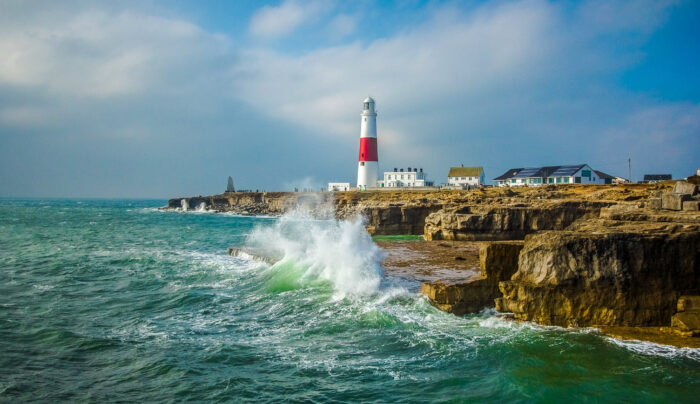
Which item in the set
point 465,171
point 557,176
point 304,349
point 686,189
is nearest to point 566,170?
point 557,176

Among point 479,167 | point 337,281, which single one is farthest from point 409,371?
point 479,167

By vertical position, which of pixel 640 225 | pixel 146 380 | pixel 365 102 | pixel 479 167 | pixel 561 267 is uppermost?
pixel 365 102

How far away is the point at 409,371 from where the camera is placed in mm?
7223

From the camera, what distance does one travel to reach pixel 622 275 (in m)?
8.49

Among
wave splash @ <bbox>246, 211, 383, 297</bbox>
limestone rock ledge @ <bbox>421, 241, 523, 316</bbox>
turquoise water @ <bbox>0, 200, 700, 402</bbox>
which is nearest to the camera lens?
turquoise water @ <bbox>0, 200, 700, 402</bbox>

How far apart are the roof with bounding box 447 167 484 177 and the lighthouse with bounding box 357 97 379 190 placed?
1244 cm

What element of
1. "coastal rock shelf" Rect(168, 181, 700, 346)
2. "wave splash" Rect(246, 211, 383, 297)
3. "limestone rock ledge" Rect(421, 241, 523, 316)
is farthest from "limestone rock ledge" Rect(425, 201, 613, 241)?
"limestone rock ledge" Rect(421, 241, 523, 316)

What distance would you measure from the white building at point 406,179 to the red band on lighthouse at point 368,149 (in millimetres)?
7434

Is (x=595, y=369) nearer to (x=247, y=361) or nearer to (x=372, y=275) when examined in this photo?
(x=247, y=361)

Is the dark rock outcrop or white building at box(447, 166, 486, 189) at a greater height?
→ white building at box(447, 166, 486, 189)

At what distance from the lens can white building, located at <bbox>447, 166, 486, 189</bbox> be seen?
59375 millimetres

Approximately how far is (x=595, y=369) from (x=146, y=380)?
7273 millimetres

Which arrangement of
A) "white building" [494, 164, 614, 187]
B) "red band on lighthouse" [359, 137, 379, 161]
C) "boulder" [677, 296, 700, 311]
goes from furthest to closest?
1. "red band on lighthouse" [359, 137, 379, 161]
2. "white building" [494, 164, 614, 187]
3. "boulder" [677, 296, 700, 311]

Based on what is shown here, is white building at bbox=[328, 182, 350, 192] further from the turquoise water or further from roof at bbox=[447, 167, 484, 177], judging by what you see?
the turquoise water
